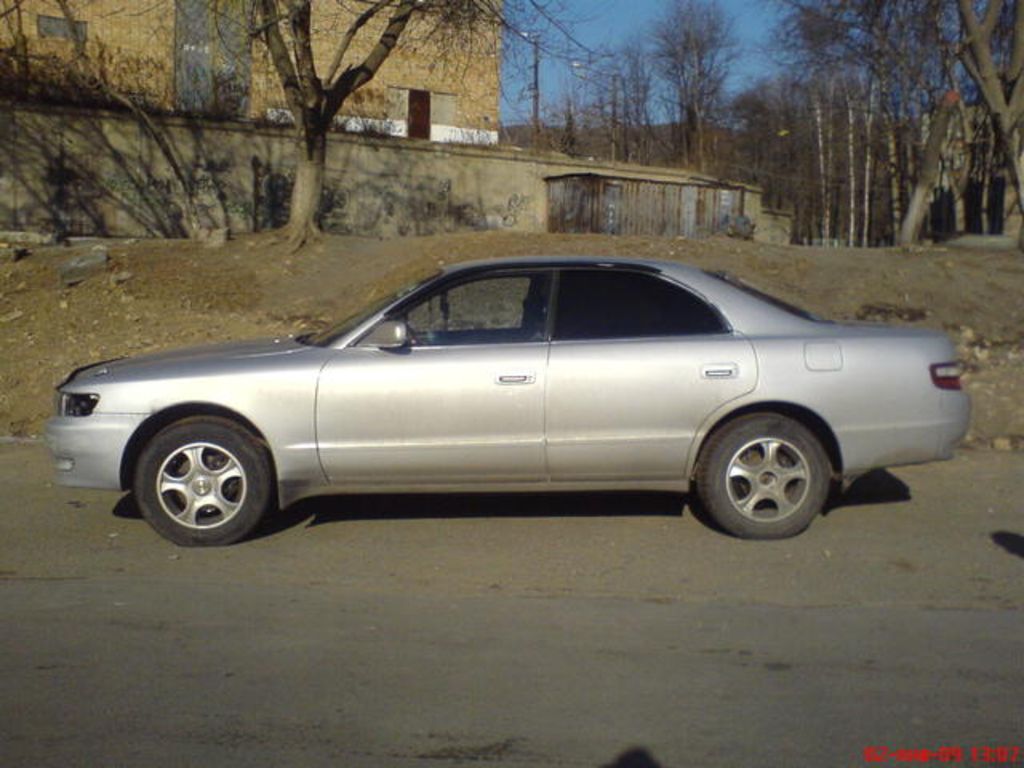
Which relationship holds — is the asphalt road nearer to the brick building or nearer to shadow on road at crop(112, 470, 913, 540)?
shadow on road at crop(112, 470, 913, 540)

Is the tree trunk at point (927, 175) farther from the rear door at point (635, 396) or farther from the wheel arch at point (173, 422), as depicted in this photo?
the wheel arch at point (173, 422)

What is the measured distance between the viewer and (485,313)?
284 inches

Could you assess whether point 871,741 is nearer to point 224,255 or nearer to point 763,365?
point 763,365

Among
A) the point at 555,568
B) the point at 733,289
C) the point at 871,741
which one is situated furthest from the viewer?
the point at 733,289

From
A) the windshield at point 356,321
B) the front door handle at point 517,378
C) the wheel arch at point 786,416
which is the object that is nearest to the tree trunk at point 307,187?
the windshield at point 356,321

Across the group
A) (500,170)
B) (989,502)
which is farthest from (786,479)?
(500,170)

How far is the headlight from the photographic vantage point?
677 centimetres

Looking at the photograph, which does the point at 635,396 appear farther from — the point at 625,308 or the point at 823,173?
the point at 823,173

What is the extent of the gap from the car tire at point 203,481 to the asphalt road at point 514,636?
0.15 metres

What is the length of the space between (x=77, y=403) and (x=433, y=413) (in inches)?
81.4

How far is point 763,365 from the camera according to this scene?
21.9ft

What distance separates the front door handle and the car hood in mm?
1189

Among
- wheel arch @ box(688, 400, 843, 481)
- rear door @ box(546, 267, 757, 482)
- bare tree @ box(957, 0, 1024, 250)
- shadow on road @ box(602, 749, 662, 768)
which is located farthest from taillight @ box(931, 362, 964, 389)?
bare tree @ box(957, 0, 1024, 250)

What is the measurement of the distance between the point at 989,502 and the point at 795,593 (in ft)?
8.09
